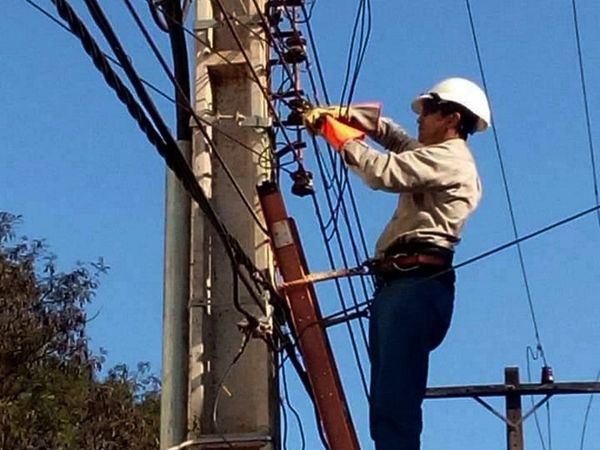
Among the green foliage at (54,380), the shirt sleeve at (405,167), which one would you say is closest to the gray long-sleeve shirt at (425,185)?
the shirt sleeve at (405,167)

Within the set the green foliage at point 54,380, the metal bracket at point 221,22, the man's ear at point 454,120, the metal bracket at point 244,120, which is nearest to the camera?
the man's ear at point 454,120

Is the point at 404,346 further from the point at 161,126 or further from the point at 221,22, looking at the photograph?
the point at 221,22

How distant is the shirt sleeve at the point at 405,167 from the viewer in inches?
→ 203

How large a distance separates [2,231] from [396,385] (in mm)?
9801

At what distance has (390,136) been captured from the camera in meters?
6.05

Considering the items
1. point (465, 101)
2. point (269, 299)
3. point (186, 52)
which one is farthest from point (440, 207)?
point (186, 52)

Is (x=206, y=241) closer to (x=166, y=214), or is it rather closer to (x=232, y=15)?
(x=166, y=214)

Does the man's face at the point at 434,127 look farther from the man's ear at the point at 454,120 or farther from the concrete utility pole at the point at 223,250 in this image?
the concrete utility pole at the point at 223,250

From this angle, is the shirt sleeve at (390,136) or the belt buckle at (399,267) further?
the shirt sleeve at (390,136)

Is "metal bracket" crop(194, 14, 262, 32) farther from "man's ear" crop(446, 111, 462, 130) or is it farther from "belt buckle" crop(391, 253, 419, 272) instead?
"belt buckle" crop(391, 253, 419, 272)

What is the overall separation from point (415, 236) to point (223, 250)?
2.95 ft

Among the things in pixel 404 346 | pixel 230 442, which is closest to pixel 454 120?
pixel 404 346

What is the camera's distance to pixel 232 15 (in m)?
6.33

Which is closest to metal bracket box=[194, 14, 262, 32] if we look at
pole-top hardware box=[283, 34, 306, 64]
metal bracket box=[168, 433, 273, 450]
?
pole-top hardware box=[283, 34, 306, 64]
